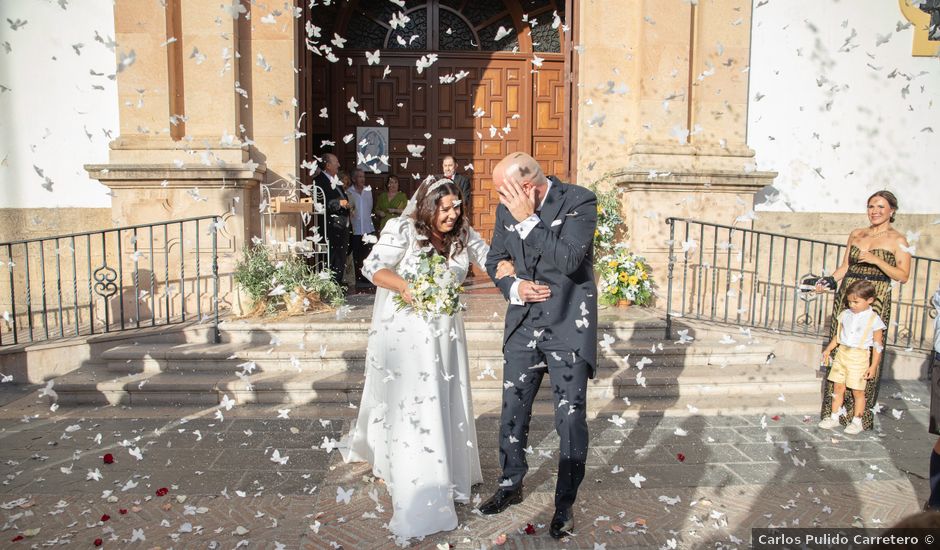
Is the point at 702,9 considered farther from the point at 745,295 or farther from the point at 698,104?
the point at 745,295

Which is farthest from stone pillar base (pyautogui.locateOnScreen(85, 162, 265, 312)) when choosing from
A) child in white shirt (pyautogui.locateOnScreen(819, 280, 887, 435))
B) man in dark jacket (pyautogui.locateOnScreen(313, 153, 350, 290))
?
child in white shirt (pyautogui.locateOnScreen(819, 280, 887, 435))

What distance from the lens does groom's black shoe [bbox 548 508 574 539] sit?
340 centimetres

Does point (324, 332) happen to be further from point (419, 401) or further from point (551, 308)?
point (551, 308)

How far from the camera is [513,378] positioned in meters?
3.60

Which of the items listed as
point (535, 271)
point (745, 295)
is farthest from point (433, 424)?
point (745, 295)

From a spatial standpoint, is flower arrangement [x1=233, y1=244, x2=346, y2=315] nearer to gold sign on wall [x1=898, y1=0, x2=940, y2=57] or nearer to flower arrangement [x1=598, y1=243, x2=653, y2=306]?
flower arrangement [x1=598, y1=243, x2=653, y2=306]

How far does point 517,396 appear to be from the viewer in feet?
11.8

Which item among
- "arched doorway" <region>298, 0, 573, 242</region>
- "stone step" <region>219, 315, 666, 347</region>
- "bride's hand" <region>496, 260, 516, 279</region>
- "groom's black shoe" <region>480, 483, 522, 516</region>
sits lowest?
"groom's black shoe" <region>480, 483, 522, 516</region>

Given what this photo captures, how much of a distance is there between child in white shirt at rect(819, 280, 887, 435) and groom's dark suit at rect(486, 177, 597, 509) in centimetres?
310

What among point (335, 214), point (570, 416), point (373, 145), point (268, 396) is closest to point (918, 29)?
point (373, 145)

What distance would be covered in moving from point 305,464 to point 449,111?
7013 mm

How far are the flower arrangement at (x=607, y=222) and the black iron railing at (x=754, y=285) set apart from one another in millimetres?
769

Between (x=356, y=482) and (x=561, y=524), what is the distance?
145cm

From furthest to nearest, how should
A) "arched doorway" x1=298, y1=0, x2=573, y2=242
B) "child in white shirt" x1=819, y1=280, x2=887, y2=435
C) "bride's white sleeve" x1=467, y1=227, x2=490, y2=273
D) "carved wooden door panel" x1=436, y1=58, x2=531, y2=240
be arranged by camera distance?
"carved wooden door panel" x1=436, y1=58, x2=531, y2=240
"arched doorway" x1=298, y1=0, x2=573, y2=242
"child in white shirt" x1=819, y1=280, x2=887, y2=435
"bride's white sleeve" x1=467, y1=227, x2=490, y2=273
